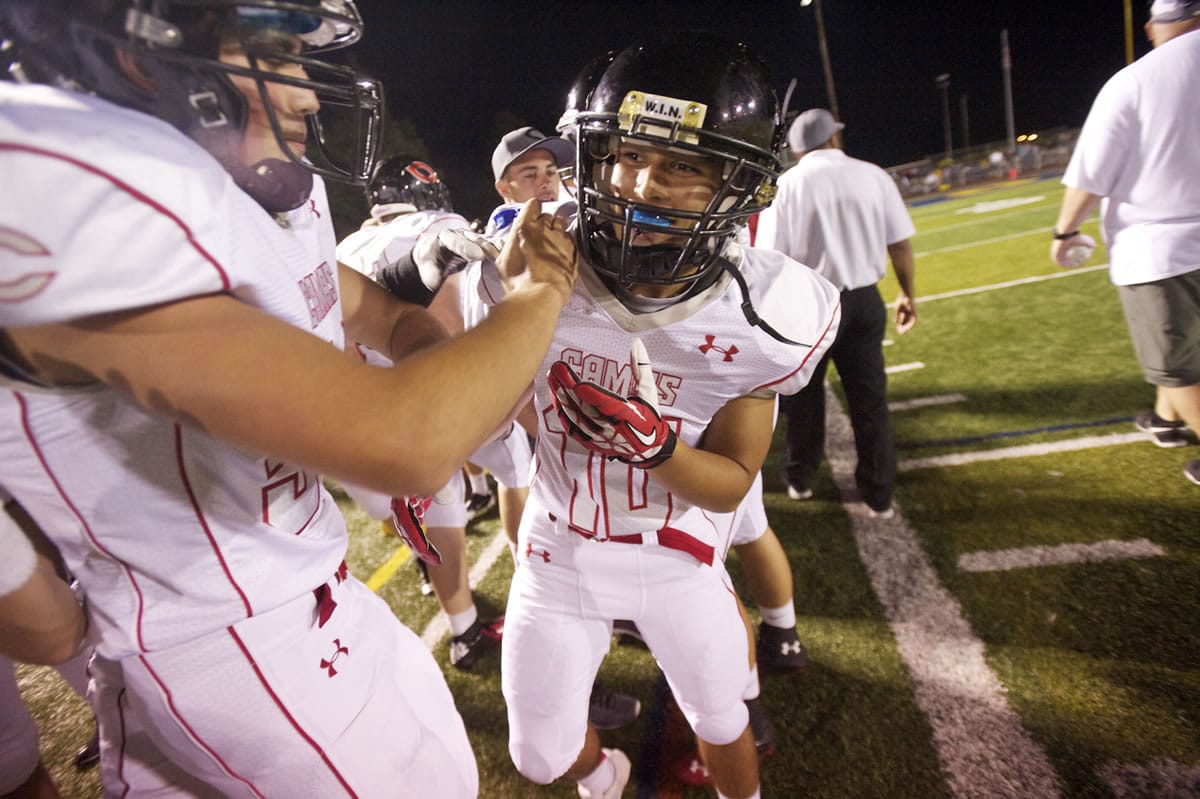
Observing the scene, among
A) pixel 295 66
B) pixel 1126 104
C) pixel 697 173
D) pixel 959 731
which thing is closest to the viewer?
pixel 295 66

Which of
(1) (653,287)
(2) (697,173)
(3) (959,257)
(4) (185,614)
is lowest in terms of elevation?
(3) (959,257)

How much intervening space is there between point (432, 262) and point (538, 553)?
2.91 ft

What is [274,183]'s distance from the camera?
95 centimetres

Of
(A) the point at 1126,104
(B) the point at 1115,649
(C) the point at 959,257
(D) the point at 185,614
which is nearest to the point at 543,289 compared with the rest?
(D) the point at 185,614

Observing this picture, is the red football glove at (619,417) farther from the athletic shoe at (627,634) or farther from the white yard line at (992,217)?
the white yard line at (992,217)

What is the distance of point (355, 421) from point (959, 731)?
237 cm

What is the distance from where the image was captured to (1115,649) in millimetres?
2258

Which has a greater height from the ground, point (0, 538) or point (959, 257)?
point (0, 538)

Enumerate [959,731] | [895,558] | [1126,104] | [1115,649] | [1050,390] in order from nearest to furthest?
[959,731] → [1115,649] → [1126,104] → [895,558] → [1050,390]

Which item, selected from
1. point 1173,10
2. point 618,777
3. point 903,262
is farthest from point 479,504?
point 1173,10

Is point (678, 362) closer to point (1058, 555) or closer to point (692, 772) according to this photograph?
point (692, 772)

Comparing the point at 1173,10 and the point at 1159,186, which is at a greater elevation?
the point at 1173,10

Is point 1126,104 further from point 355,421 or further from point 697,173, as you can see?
point 355,421

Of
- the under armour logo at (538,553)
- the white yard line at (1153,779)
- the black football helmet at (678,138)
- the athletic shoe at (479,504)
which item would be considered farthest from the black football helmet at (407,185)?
the white yard line at (1153,779)
